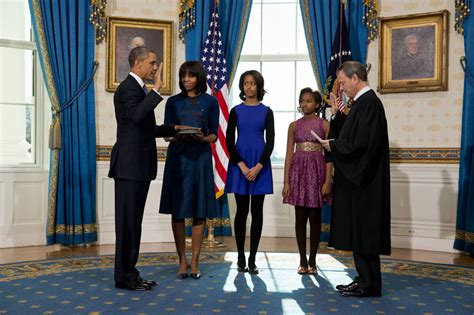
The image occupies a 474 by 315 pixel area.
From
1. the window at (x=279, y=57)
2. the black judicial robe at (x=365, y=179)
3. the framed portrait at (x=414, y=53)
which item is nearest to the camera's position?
the black judicial robe at (x=365, y=179)

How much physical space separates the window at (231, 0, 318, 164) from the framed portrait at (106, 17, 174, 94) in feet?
3.25

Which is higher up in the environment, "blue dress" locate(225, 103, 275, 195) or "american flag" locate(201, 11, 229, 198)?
"american flag" locate(201, 11, 229, 198)

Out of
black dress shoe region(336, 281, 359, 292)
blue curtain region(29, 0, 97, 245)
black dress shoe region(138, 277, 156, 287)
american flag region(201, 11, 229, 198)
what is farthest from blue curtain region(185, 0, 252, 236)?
black dress shoe region(336, 281, 359, 292)

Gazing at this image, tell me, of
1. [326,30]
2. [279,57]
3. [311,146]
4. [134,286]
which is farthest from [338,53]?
[134,286]

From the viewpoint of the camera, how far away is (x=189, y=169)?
15.3ft

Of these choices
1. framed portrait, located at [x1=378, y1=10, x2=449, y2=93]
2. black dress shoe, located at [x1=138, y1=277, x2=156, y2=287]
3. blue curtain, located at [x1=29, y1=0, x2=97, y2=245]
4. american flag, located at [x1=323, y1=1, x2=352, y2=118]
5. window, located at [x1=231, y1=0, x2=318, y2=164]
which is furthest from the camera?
window, located at [x1=231, y1=0, x2=318, y2=164]

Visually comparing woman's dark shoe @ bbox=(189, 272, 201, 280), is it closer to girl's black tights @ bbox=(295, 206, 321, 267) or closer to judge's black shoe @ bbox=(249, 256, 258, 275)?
judge's black shoe @ bbox=(249, 256, 258, 275)

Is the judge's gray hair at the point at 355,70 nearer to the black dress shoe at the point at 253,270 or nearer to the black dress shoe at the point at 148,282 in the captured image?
the black dress shoe at the point at 253,270

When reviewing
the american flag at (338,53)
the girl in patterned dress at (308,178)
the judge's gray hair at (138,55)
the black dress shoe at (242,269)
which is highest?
the american flag at (338,53)

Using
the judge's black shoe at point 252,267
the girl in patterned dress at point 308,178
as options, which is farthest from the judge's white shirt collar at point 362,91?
the judge's black shoe at point 252,267

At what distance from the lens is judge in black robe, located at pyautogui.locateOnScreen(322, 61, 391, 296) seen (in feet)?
13.4

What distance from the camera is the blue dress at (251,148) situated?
495cm

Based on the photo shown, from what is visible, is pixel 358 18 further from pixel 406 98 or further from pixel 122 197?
pixel 122 197

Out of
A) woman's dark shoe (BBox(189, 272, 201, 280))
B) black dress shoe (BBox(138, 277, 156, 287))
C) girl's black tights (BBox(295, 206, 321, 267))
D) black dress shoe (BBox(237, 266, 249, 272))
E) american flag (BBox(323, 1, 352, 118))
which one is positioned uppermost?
american flag (BBox(323, 1, 352, 118))
